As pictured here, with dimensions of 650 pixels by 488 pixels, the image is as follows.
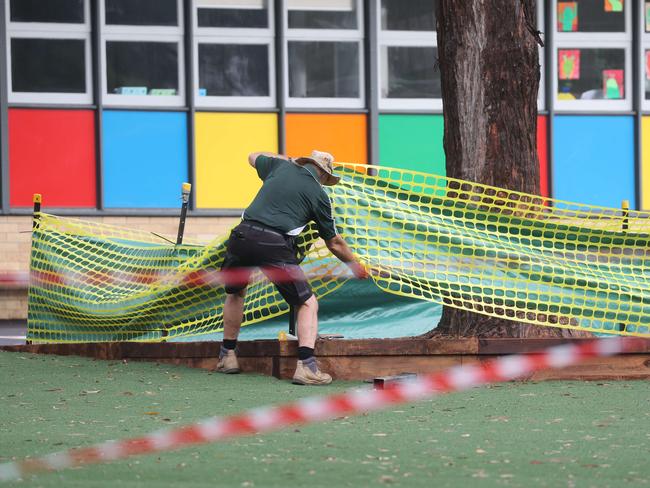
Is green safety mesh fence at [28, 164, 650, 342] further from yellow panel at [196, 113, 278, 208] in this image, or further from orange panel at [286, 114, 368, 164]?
orange panel at [286, 114, 368, 164]

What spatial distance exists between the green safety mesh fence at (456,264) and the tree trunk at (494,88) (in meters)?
0.22

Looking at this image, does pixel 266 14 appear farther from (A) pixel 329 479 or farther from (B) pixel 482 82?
(A) pixel 329 479

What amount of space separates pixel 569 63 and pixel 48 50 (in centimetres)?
676

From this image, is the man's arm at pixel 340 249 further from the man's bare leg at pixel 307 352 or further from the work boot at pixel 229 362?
the work boot at pixel 229 362

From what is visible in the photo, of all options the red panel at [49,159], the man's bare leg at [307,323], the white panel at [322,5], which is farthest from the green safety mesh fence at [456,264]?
the white panel at [322,5]

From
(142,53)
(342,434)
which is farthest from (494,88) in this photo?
(142,53)

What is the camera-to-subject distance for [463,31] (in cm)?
1106

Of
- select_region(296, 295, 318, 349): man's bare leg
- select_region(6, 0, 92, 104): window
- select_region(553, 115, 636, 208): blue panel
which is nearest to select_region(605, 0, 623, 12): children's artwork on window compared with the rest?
select_region(553, 115, 636, 208): blue panel

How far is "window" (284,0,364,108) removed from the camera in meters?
18.8

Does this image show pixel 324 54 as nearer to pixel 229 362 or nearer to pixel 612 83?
pixel 612 83

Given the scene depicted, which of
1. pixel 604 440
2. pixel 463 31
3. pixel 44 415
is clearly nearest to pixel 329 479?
pixel 604 440

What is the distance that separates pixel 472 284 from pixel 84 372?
287cm

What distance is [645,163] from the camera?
19.6 metres

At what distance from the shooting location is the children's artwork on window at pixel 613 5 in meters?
19.5
